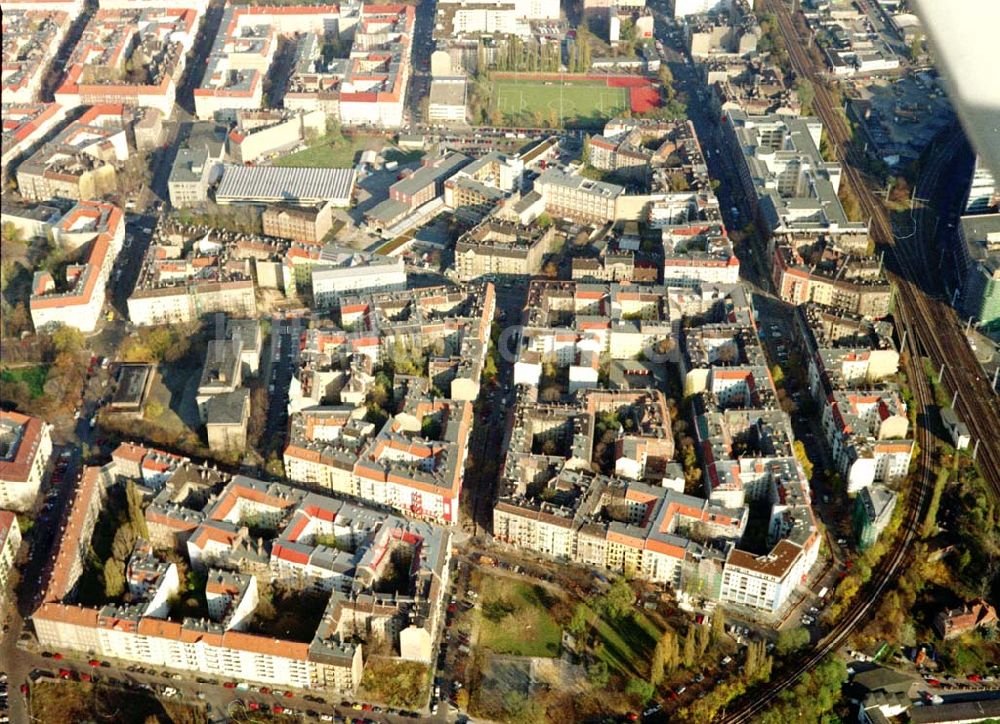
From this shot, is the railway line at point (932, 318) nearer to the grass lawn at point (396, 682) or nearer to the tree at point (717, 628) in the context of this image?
the tree at point (717, 628)

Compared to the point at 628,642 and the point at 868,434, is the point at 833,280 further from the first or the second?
the point at 628,642

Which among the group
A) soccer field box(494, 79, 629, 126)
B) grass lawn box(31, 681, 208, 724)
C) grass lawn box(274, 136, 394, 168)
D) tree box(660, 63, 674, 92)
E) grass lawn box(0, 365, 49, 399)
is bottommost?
grass lawn box(0, 365, 49, 399)

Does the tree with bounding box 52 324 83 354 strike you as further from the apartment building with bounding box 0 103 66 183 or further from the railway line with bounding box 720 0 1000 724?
the railway line with bounding box 720 0 1000 724

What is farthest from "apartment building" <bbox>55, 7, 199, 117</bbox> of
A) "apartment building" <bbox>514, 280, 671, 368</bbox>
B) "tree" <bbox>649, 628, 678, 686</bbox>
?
"tree" <bbox>649, 628, 678, 686</bbox>

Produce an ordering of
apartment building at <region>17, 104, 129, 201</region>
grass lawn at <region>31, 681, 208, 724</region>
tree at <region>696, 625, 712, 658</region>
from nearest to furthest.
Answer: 1. grass lawn at <region>31, 681, 208, 724</region>
2. tree at <region>696, 625, 712, 658</region>
3. apartment building at <region>17, 104, 129, 201</region>

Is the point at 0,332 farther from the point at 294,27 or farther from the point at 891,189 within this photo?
the point at 891,189

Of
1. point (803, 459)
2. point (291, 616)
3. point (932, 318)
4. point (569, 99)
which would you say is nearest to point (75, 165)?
point (569, 99)

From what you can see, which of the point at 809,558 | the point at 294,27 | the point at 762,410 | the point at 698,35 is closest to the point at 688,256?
the point at 762,410
